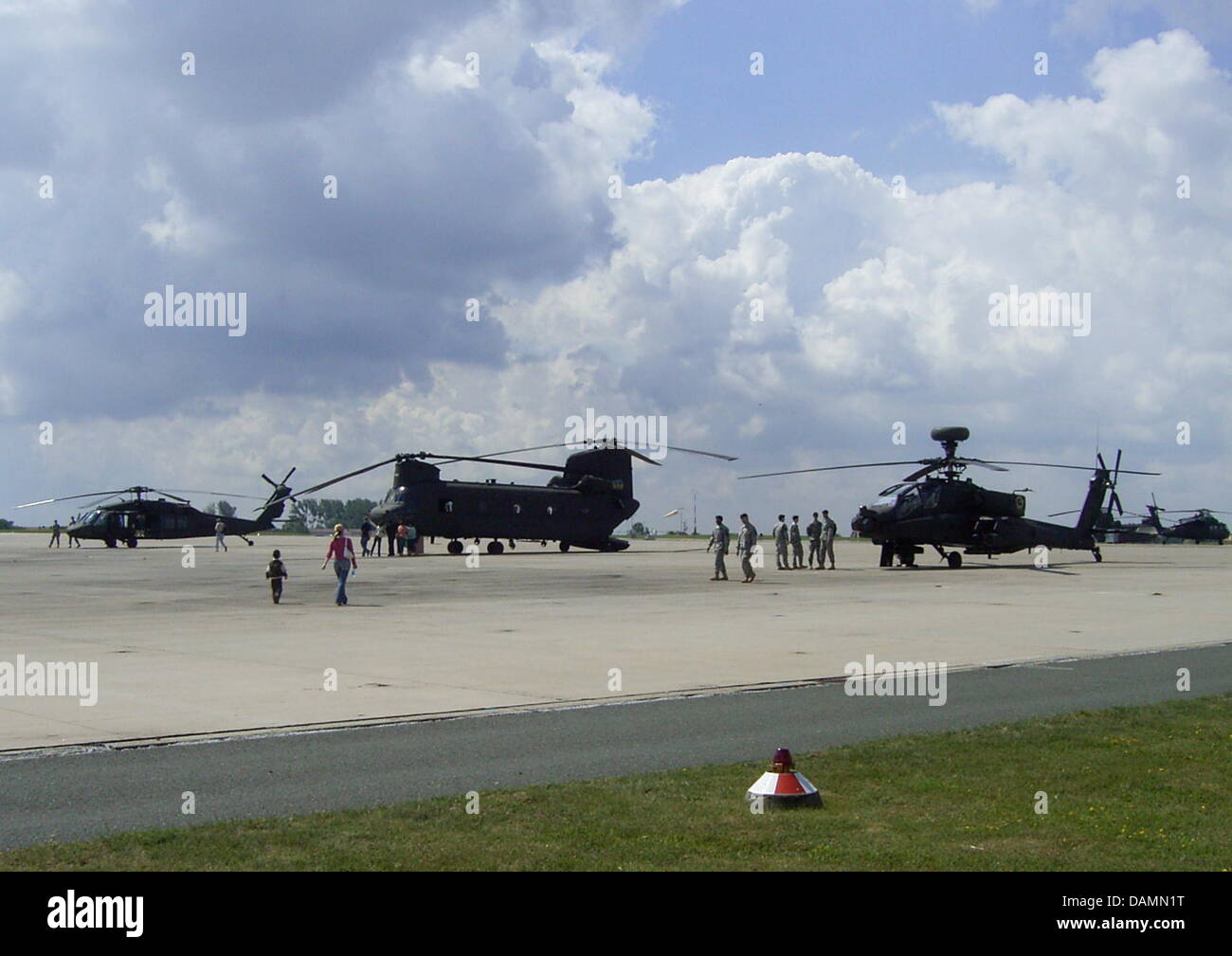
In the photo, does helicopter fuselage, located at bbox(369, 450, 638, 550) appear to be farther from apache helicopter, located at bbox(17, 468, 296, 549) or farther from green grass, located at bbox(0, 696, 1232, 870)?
green grass, located at bbox(0, 696, 1232, 870)

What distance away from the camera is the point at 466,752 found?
1003 cm

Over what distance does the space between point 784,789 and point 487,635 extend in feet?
39.6

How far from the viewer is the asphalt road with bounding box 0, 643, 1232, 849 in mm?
8023

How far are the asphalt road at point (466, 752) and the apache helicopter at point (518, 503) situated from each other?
34.9 metres

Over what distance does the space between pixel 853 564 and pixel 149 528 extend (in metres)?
36.2

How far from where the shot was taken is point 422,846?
6770mm

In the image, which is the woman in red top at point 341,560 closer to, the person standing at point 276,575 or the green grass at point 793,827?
the person standing at point 276,575

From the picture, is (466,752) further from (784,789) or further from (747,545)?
(747,545)

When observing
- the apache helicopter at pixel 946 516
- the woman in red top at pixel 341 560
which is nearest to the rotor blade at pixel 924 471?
the apache helicopter at pixel 946 516

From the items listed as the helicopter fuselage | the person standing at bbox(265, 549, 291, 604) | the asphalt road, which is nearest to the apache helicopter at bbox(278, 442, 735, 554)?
the helicopter fuselage
